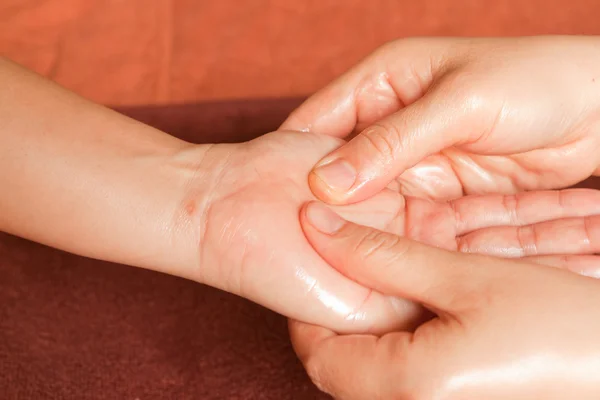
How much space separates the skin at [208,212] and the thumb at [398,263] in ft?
0.08

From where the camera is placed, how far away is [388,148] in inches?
29.2

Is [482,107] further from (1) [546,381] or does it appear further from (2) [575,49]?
(1) [546,381]

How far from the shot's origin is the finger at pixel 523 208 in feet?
2.76

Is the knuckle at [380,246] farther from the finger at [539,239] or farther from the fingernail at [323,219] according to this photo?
the finger at [539,239]

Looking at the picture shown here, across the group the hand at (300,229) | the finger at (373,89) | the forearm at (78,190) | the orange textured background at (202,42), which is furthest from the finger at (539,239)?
the orange textured background at (202,42)

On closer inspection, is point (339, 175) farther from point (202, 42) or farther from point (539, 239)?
point (202, 42)

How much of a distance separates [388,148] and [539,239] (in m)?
0.23

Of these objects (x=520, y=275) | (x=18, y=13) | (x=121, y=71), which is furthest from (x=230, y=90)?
(x=520, y=275)

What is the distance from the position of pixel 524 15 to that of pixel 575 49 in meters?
0.59

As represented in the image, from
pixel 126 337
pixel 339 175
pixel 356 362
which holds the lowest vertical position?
pixel 126 337

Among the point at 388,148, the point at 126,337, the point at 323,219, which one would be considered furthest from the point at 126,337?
the point at 388,148

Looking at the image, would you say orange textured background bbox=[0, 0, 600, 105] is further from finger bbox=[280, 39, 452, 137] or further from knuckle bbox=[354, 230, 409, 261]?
knuckle bbox=[354, 230, 409, 261]

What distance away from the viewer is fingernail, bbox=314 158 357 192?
0.75 m

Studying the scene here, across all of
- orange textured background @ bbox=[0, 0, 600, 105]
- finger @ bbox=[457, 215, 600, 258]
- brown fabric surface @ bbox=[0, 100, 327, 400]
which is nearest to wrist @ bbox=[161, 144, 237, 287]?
brown fabric surface @ bbox=[0, 100, 327, 400]
